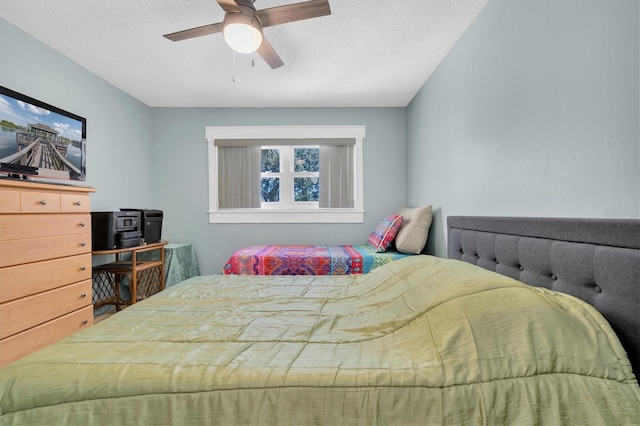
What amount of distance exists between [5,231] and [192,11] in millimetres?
1808

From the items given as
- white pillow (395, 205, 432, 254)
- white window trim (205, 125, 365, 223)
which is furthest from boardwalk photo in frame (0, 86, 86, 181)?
white pillow (395, 205, 432, 254)

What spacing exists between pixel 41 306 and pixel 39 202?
678 millimetres

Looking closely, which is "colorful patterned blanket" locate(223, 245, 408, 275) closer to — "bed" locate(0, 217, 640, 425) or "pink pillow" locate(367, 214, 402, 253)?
"pink pillow" locate(367, 214, 402, 253)

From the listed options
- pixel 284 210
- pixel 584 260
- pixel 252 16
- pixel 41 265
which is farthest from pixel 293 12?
pixel 284 210

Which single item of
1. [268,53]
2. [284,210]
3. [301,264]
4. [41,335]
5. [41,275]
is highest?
[268,53]

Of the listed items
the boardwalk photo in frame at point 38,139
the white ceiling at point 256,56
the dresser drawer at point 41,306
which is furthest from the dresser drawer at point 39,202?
the white ceiling at point 256,56

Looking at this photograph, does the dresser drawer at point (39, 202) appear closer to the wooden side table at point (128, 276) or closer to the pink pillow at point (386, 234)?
the wooden side table at point (128, 276)

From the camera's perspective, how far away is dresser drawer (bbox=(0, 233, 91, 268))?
1746 mm

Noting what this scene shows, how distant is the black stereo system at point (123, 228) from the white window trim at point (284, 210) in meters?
0.78

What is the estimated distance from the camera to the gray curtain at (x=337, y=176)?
3959mm

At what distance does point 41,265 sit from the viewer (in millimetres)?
1936

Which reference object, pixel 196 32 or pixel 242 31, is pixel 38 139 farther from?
pixel 242 31

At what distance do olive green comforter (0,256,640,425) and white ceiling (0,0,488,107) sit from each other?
1.95 metres

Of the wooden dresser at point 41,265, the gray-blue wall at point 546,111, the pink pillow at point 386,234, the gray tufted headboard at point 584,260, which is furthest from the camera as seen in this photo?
the pink pillow at point 386,234
